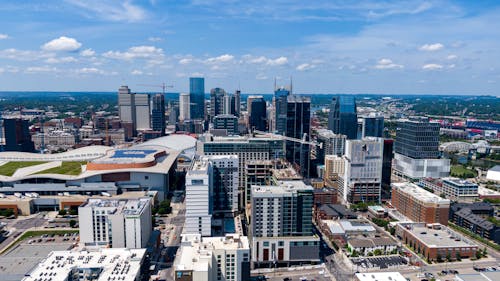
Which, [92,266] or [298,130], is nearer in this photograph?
[92,266]

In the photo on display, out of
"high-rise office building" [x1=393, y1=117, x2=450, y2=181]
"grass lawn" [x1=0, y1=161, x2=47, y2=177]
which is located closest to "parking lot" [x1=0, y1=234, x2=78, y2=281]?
"grass lawn" [x1=0, y1=161, x2=47, y2=177]

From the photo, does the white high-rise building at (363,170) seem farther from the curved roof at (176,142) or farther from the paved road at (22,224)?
the paved road at (22,224)

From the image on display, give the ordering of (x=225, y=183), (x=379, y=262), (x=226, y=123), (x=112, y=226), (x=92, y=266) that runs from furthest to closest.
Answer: (x=226, y=123) < (x=225, y=183) < (x=379, y=262) < (x=112, y=226) < (x=92, y=266)

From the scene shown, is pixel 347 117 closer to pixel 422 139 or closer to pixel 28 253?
pixel 422 139

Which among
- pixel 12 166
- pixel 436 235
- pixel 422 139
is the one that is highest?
pixel 422 139

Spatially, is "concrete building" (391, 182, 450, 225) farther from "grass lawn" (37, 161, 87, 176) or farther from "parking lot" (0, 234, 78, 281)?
"grass lawn" (37, 161, 87, 176)

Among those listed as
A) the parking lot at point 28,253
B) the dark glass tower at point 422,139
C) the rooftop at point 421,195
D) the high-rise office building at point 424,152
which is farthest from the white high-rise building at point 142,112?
the rooftop at point 421,195

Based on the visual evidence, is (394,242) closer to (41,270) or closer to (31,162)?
(41,270)

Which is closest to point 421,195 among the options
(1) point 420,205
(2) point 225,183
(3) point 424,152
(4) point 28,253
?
(1) point 420,205
